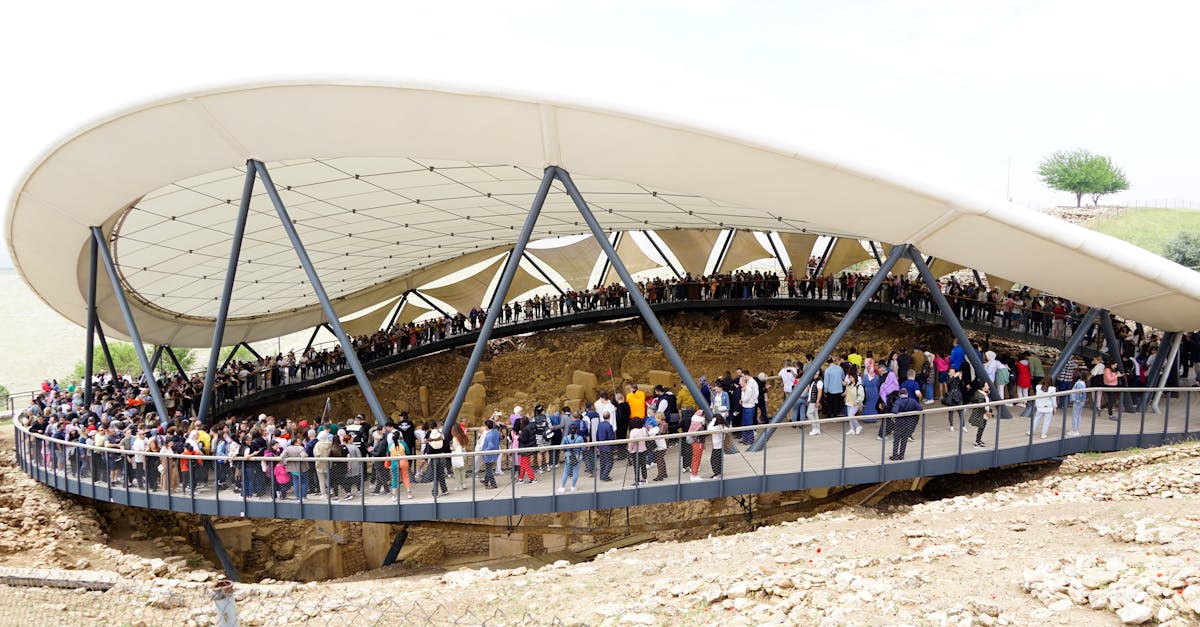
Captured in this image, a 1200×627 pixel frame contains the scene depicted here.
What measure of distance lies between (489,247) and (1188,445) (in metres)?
22.8

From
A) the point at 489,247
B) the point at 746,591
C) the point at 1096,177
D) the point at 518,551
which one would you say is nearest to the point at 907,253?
the point at 746,591

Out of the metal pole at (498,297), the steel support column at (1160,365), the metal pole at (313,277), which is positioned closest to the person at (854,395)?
the metal pole at (498,297)

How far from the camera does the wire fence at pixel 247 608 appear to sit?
8250 mm

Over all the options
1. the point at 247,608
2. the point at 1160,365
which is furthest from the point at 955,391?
the point at 247,608

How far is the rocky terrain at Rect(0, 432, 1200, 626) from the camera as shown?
641cm

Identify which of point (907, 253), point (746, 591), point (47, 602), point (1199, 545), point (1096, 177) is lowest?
point (47, 602)

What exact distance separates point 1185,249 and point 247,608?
69442mm

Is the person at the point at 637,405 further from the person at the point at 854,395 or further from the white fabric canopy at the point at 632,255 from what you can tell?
the white fabric canopy at the point at 632,255

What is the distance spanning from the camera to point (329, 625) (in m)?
8.44

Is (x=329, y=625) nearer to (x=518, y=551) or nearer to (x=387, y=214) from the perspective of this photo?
(x=518, y=551)

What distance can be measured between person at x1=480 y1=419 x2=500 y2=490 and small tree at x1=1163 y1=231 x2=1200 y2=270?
6327cm

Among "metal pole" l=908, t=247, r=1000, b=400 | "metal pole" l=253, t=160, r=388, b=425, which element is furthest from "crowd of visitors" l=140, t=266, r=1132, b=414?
"metal pole" l=253, t=160, r=388, b=425

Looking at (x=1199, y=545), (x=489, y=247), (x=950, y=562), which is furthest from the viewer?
(x=489, y=247)

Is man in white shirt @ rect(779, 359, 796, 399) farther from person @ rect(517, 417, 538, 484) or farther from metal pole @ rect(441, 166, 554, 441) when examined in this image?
metal pole @ rect(441, 166, 554, 441)
